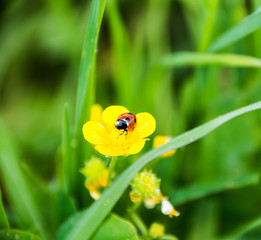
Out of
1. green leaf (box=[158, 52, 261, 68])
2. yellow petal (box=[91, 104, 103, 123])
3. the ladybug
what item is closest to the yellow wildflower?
the ladybug

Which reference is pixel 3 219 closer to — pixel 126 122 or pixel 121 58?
pixel 126 122

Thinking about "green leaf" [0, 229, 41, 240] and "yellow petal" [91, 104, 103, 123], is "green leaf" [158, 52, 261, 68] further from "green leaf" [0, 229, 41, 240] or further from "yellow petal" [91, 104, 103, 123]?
"green leaf" [0, 229, 41, 240]

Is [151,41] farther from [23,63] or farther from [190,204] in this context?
[190,204]

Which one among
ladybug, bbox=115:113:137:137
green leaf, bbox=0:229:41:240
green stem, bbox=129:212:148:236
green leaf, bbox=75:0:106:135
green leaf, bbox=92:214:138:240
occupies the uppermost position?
green leaf, bbox=75:0:106:135

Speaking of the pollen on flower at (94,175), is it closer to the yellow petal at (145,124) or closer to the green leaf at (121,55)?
the yellow petal at (145,124)

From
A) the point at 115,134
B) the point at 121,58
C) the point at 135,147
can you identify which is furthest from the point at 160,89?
the point at 135,147

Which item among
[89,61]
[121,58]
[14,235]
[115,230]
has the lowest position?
[14,235]
